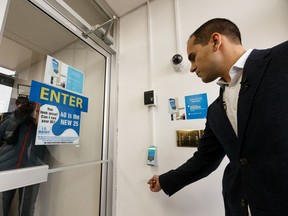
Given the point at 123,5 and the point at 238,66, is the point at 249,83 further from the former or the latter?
the point at 123,5

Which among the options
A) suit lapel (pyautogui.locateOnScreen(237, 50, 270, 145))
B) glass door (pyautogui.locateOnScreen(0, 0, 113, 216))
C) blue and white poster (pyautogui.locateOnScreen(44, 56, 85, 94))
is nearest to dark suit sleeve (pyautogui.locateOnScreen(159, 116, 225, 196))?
suit lapel (pyautogui.locateOnScreen(237, 50, 270, 145))

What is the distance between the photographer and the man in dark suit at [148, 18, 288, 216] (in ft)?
1.54

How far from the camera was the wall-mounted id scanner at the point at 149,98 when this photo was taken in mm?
1310

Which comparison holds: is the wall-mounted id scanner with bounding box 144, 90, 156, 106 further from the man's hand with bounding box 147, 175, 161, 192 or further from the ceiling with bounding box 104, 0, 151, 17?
the ceiling with bounding box 104, 0, 151, 17

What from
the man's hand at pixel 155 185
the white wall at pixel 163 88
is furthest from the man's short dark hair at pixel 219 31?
the man's hand at pixel 155 185

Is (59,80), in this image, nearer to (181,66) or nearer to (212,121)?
(181,66)

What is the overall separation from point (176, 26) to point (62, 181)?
5.08ft

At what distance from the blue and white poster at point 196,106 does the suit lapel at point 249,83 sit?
584 millimetres

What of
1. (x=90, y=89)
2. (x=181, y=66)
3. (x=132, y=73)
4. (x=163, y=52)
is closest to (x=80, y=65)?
(x=90, y=89)

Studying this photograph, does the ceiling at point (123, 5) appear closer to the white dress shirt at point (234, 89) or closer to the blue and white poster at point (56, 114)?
the blue and white poster at point (56, 114)

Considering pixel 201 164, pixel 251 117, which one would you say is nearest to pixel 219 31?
pixel 251 117

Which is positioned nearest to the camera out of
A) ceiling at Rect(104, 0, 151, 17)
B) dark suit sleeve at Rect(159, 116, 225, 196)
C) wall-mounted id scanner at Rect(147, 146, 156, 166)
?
dark suit sleeve at Rect(159, 116, 225, 196)

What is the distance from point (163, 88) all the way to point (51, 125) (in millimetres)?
883

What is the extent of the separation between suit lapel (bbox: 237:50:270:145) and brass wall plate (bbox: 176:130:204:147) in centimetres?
60
